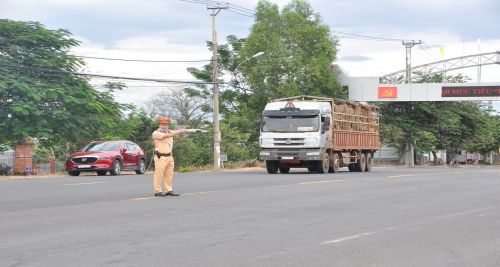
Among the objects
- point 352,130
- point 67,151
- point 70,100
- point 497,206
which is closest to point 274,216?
point 497,206

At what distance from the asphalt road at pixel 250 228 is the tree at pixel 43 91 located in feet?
59.7

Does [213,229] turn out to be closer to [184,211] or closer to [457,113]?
[184,211]

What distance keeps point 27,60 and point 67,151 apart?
10926 millimetres

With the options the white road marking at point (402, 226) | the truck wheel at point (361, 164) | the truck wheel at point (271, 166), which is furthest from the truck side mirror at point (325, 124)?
the white road marking at point (402, 226)

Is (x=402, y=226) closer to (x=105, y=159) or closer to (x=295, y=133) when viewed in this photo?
(x=295, y=133)

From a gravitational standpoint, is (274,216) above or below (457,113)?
below

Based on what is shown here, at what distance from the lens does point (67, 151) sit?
4647 cm

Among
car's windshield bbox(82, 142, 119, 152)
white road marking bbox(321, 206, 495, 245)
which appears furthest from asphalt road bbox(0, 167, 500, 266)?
car's windshield bbox(82, 142, 119, 152)

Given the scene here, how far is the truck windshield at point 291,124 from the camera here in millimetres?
30281

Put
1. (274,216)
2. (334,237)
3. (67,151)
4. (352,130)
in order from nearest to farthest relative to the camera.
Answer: (334,237) < (274,216) < (352,130) < (67,151)

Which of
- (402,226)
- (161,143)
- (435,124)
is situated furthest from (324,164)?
(435,124)

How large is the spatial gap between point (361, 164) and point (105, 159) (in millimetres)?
12369

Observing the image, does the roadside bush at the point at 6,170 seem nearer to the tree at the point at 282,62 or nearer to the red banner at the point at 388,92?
the tree at the point at 282,62

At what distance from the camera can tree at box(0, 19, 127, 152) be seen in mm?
35000
